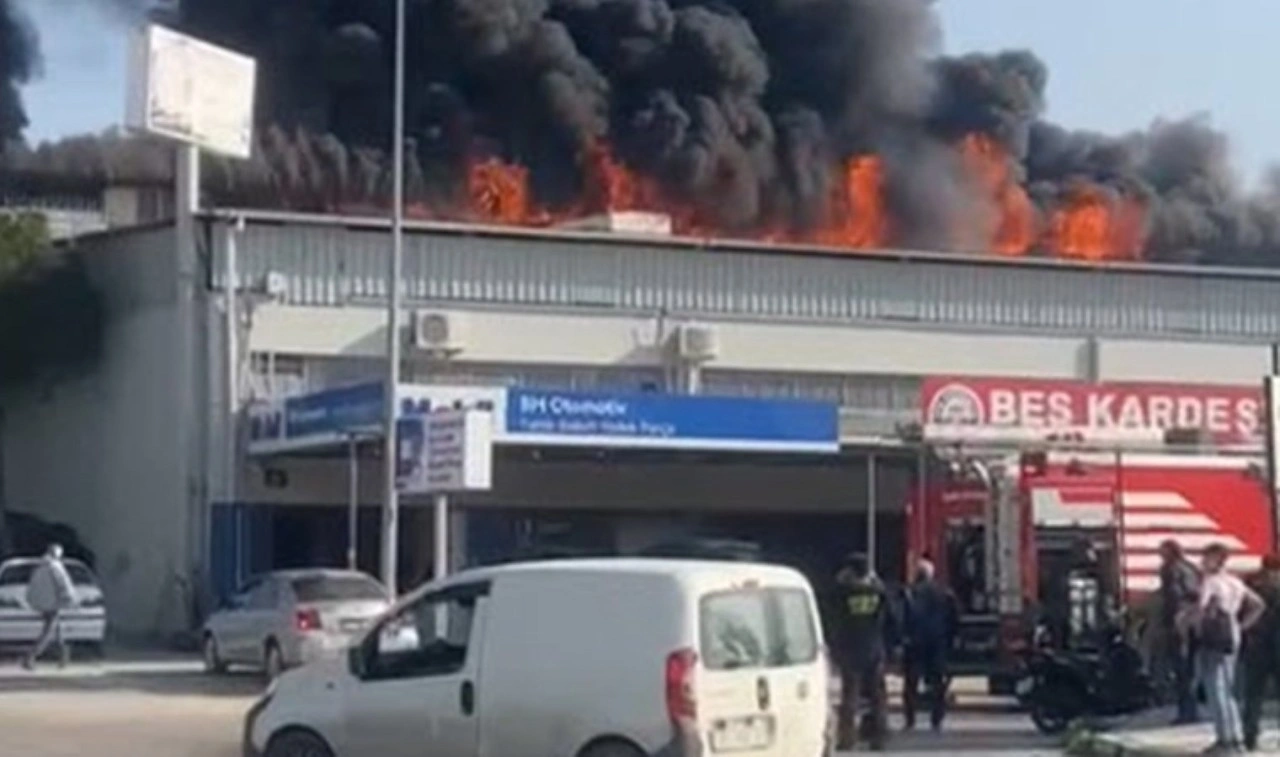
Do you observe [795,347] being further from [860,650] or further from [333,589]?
[860,650]

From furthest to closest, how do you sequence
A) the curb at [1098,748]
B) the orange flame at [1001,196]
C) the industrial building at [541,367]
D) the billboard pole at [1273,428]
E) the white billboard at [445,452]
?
the orange flame at [1001,196], the industrial building at [541,367], the white billboard at [445,452], the billboard pole at [1273,428], the curb at [1098,748]

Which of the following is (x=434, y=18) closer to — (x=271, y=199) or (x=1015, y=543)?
(x=271, y=199)

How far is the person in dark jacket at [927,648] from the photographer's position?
1145 inches

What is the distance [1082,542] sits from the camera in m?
31.8

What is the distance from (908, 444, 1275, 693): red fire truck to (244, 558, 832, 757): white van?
461 inches

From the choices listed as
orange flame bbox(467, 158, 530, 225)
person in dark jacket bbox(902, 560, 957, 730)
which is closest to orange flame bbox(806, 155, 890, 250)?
orange flame bbox(467, 158, 530, 225)

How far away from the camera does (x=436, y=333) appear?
2032 inches

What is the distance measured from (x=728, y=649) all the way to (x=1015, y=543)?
1308 centimetres

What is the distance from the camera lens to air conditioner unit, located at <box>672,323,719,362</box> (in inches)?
2112

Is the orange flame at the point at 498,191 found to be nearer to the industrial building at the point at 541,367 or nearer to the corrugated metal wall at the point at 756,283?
the corrugated metal wall at the point at 756,283

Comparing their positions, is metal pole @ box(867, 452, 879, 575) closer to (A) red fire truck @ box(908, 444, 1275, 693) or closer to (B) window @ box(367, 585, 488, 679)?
(A) red fire truck @ box(908, 444, 1275, 693)

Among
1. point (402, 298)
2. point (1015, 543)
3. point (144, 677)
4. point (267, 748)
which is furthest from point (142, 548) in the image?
point (267, 748)

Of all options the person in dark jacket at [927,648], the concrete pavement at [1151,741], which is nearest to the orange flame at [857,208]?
the person in dark jacket at [927,648]

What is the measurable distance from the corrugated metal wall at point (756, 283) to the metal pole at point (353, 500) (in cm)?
296
